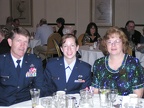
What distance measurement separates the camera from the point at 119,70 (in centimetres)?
256

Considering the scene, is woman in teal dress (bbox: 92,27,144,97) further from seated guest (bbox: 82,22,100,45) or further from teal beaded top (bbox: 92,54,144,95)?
seated guest (bbox: 82,22,100,45)

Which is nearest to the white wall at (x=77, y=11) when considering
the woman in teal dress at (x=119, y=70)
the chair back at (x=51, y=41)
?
the chair back at (x=51, y=41)

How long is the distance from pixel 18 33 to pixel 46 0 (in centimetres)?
820

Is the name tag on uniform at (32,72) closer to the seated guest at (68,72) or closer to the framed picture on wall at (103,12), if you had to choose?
the seated guest at (68,72)

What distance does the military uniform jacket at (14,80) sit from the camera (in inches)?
100

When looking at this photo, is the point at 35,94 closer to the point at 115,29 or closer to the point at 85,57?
the point at 115,29

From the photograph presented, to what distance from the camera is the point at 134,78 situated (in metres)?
2.56

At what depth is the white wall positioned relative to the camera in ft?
30.8

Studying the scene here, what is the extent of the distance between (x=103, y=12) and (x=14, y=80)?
7580 mm

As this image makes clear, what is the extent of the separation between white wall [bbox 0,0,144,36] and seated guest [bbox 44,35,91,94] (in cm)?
699

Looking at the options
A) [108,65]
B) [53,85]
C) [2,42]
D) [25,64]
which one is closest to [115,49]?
[108,65]

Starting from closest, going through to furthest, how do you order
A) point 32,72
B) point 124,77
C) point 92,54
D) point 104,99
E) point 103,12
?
point 104,99 → point 124,77 → point 32,72 → point 92,54 → point 103,12

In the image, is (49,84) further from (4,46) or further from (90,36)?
(90,36)

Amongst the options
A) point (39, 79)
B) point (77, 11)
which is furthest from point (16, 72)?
point (77, 11)
